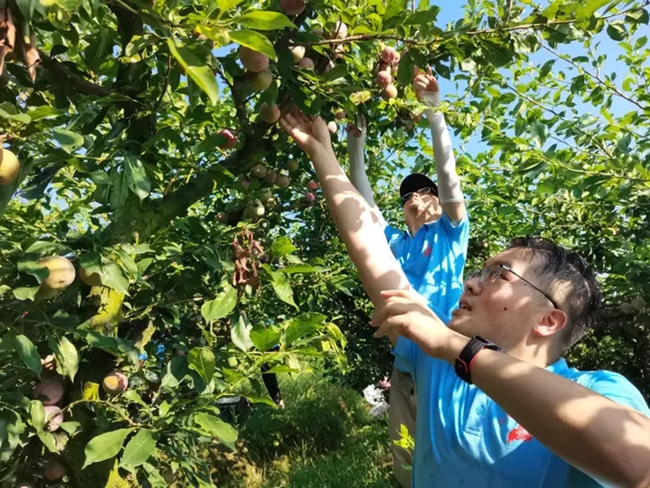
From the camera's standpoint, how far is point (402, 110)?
2234mm

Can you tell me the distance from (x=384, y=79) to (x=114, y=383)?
143cm

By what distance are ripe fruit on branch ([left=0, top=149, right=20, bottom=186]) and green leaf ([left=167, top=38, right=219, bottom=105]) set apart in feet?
1.61

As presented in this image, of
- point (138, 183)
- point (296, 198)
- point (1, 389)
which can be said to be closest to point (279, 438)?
point (296, 198)

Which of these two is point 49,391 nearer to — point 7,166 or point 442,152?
point 7,166

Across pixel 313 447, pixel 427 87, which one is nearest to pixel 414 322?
pixel 427 87

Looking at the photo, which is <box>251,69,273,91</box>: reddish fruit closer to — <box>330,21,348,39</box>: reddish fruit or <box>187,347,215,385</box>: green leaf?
<box>330,21,348,39</box>: reddish fruit

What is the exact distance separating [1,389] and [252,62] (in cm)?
130

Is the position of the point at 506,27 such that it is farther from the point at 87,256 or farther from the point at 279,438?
the point at 279,438

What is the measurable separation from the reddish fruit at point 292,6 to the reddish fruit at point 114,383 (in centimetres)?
131

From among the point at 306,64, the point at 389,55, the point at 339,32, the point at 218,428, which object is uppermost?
the point at 389,55

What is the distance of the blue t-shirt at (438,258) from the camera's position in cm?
193

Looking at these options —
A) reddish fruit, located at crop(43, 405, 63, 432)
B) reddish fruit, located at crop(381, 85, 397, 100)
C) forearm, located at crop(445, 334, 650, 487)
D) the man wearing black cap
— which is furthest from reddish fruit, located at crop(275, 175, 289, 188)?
forearm, located at crop(445, 334, 650, 487)

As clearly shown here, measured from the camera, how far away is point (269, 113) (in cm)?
166

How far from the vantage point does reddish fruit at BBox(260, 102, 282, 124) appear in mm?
1645
